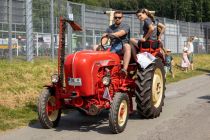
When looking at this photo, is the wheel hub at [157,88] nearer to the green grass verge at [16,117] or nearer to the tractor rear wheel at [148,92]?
the tractor rear wheel at [148,92]

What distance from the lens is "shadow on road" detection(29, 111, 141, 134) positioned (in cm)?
862

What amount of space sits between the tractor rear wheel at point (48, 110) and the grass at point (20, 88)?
71 centimetres

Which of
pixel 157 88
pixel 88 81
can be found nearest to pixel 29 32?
pixel 157 88

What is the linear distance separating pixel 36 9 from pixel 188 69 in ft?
35.7

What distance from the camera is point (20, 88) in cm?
1198

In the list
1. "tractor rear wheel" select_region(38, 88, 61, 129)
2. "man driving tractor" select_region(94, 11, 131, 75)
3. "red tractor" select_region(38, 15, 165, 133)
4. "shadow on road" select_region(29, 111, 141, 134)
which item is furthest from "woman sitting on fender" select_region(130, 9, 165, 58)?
"tractor rear wheel" select_region(38, 88, 61, 129)

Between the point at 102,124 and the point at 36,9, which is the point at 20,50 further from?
the point at 102,124

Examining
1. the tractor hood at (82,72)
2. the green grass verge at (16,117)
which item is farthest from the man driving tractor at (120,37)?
the green grass verge at (16,117)

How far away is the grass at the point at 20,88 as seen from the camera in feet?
31.3

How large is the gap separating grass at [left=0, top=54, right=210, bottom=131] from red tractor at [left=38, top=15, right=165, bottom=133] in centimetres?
90

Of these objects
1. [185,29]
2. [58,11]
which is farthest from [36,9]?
[185,29]

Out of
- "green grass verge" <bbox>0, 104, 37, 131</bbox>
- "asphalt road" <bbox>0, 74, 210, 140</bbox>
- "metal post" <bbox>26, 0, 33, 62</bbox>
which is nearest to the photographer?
"asphalt road" <bbox>0, 74, 210, 140</bbox>

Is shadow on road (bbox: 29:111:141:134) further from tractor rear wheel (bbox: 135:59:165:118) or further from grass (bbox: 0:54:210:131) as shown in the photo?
grass (bbox: 0:54:210:131)

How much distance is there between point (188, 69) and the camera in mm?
24719
